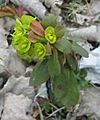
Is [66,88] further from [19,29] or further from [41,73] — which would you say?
[19,29]

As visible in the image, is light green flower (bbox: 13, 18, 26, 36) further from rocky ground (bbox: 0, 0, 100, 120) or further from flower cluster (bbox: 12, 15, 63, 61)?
rocky ground (bbox: 0, 0, 100, 120)

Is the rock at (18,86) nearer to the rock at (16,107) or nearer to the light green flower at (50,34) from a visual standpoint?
the rock at (16,107)

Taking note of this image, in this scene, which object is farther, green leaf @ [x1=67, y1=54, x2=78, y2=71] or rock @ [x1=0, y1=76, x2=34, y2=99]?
rock @ [x1=0, y1=76, x2=34, y2=99]

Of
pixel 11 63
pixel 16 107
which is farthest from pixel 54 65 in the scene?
pixel 11 63

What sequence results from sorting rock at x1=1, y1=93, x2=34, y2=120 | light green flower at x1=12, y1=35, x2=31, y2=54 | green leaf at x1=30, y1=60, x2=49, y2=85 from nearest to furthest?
light green flower at x1=12, y1=35, x2=31, y2=54
green leaf at x1=30, y1=60, x2=49, y2=85
rock at x1=1, y1=93, x2=34, y2=120

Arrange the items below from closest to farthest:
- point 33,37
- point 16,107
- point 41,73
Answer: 1. point 33,37
2. point 41,73
3. point 16,107

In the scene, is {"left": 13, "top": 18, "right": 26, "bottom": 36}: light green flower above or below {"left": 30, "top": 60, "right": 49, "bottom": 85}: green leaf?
above

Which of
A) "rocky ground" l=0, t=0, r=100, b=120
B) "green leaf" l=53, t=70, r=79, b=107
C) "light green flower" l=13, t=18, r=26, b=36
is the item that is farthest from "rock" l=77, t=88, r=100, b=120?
"light green flower" l=13, t=18, r=26, b=36

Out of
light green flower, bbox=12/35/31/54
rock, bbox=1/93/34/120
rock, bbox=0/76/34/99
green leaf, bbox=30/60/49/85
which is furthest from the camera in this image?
rock, bbox=0/76/34/99

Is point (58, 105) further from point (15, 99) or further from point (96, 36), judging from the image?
point (96, 36)
